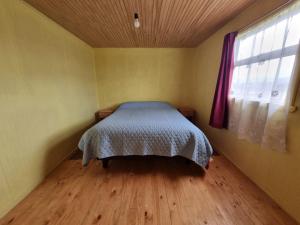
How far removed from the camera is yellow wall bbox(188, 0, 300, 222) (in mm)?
1196

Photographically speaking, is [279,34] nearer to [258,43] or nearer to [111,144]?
[258,43]

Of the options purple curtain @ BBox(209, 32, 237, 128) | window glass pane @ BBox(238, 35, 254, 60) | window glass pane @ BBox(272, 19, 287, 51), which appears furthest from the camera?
purple curtain @ BBox(209, 32, 237, 128)

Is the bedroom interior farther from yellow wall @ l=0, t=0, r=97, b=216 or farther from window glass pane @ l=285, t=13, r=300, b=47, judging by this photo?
window glass pane @ l=285, t=13, r=300, b=47

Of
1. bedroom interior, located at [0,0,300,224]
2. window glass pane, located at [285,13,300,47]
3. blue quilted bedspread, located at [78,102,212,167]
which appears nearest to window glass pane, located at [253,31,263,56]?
bedroom interior, located at [0,0,300,224]

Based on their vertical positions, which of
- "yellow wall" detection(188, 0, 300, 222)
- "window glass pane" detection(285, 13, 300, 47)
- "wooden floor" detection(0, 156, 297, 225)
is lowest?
"wooden floor" detection(0, 156, 297, 225)

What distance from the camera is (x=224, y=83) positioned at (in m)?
2.03

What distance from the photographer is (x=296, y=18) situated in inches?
44.9

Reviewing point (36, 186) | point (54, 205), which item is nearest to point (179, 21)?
point (54, 205)

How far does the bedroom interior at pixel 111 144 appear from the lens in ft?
4.09

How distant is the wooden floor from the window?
1059 millimetres

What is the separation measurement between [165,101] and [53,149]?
104 inches

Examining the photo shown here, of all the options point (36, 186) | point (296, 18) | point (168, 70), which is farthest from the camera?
point (168, 70)

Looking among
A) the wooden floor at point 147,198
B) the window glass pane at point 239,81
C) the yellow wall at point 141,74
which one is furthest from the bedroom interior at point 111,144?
the yellow wall at point 141,74

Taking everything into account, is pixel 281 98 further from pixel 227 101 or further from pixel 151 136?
pixel 151 136
